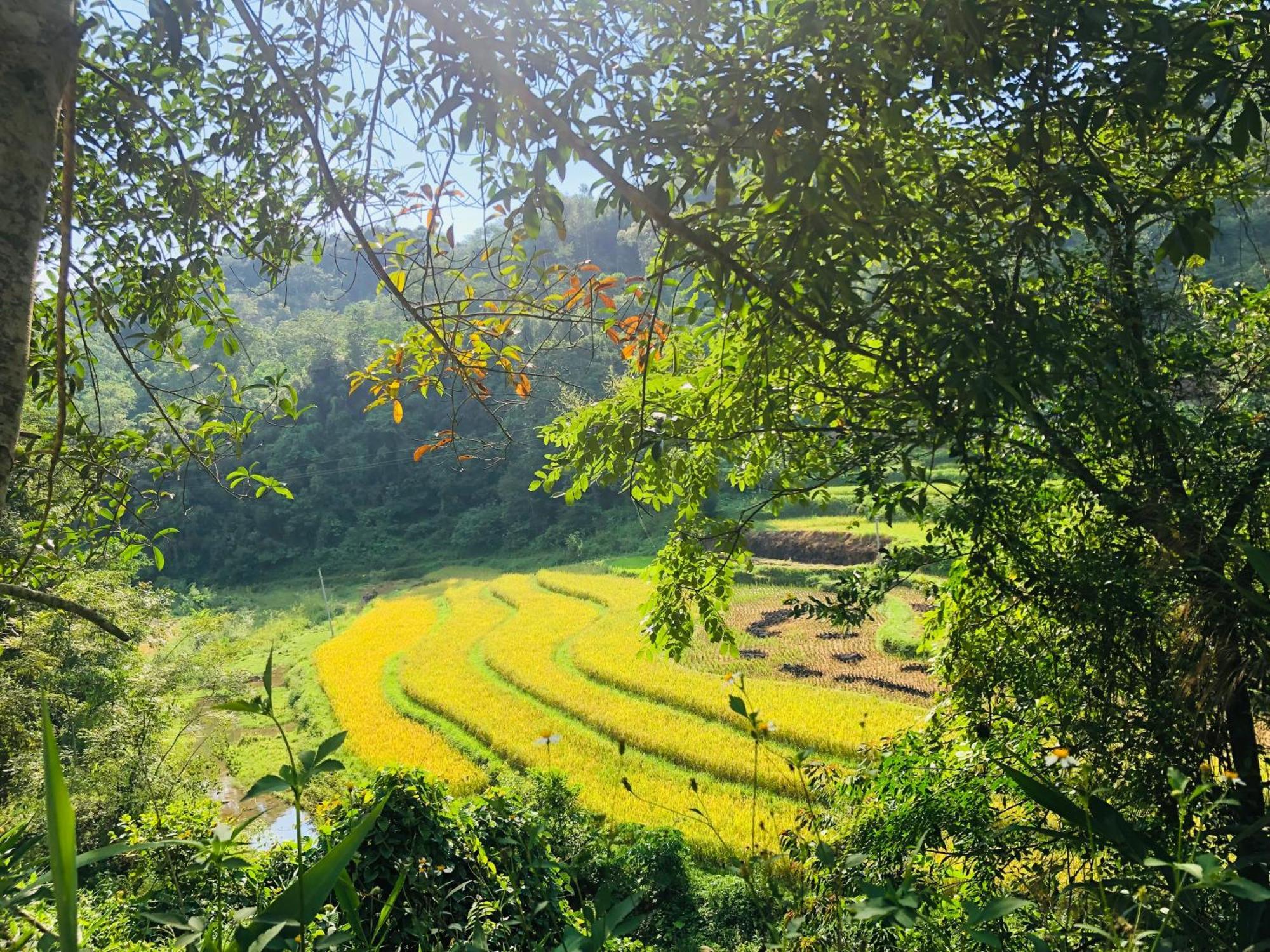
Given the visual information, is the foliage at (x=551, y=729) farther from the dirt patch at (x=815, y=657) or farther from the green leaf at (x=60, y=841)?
the green leaf at (x=60, y=841)

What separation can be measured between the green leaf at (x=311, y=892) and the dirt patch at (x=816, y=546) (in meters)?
21.9

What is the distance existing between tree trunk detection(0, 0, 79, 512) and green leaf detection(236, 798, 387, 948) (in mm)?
503

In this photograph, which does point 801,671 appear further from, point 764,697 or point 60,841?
point 60,841

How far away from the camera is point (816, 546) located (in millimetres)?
23891

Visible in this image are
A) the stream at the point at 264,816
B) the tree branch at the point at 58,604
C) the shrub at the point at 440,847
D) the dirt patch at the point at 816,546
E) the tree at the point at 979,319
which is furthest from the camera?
the dirt patch at the point at 816,546

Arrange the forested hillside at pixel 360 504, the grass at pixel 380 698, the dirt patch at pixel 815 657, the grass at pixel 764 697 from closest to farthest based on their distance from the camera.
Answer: the grass at pixel 764 697 → the grass at pixel 380 698 → the dirt patch at pixel 815 657 → the forested hillside at pixel 360 504

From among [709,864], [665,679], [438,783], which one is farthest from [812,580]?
[438,783]

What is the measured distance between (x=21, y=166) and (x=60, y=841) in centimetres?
72

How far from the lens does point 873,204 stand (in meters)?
1.58

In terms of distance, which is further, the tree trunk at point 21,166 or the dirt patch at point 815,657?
the dirt patch at point 815,657

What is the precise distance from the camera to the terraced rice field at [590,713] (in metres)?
10.5

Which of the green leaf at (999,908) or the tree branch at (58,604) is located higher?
the tree branch at (58,604)

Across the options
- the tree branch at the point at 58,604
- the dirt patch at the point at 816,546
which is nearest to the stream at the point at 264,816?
the tree branch at the point at 58,604

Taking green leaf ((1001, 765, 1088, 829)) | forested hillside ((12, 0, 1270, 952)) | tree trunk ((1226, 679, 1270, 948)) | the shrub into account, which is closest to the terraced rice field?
the shrub
